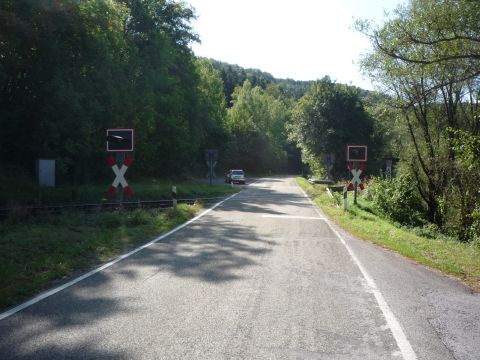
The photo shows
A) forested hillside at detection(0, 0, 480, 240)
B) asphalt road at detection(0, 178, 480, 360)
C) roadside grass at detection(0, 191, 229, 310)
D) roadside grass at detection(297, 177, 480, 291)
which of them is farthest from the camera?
forested hillside at detection(0, 0, 480, 240)

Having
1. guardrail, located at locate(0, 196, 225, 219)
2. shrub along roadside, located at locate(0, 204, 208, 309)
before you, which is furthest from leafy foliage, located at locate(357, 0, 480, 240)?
guardrail, located at locate(0, 196, 225, 219)

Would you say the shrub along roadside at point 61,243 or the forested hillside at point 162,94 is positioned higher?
the forested hillside at point 162,94

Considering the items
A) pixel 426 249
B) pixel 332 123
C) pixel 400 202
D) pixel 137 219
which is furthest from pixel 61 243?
pixel 332 123

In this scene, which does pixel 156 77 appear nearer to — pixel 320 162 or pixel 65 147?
pixel 65 147

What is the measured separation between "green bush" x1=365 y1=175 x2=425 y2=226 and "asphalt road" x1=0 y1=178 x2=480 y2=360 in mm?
13459

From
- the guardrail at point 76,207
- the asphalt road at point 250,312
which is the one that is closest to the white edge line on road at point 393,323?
the asphalt road at point 250,312

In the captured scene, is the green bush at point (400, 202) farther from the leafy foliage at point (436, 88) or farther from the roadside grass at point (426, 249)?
the roadside grass at point (426, 249)

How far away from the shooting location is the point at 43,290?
6.52 metres

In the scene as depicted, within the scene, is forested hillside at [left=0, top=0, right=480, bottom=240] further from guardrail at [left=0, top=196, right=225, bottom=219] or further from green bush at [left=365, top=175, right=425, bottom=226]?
guardrail at [left=0, top=196, right=225, bottom=219]

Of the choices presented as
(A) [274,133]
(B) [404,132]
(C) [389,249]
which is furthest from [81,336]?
(A) [274,133]

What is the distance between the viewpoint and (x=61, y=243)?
10.2 metres

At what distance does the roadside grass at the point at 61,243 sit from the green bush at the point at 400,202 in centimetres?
1081

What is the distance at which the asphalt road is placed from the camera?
4.54 m

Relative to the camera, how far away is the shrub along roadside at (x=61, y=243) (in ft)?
22.7
